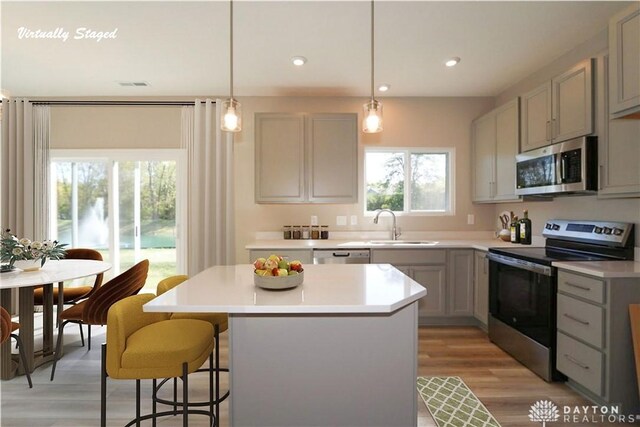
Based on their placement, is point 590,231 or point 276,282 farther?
point 590,231

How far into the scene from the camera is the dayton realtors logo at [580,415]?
2.07m

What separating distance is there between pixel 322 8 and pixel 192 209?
2.58 m

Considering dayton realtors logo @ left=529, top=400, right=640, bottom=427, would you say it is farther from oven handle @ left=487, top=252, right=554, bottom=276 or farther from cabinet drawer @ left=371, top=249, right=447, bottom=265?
cabinet drawer @ left=371, top=249, right=447, bottom=265

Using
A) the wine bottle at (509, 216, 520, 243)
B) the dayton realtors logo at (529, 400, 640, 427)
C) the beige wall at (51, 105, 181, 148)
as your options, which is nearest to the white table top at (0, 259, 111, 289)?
the beige wall at (51, 105, 181, 148)

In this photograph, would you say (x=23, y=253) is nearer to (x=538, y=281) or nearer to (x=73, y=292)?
(x=73, y=292)

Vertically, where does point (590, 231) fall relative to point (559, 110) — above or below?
below

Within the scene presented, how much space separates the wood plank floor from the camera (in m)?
2.13

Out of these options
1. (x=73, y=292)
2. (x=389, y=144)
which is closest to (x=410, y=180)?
(x=389, y=144)

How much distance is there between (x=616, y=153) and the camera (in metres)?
2.30

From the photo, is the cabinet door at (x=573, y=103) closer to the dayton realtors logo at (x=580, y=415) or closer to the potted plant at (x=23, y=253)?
the dayton realtors logo at (x=580, y=415)

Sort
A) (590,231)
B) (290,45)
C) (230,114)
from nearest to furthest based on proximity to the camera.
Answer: (230,114) → (590,231) → (290,45)

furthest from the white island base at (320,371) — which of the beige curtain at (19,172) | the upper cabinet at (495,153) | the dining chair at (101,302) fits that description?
the beige curtain at (19,172)

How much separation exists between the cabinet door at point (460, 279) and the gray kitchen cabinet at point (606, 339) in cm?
137

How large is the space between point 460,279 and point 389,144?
1.75 meters
